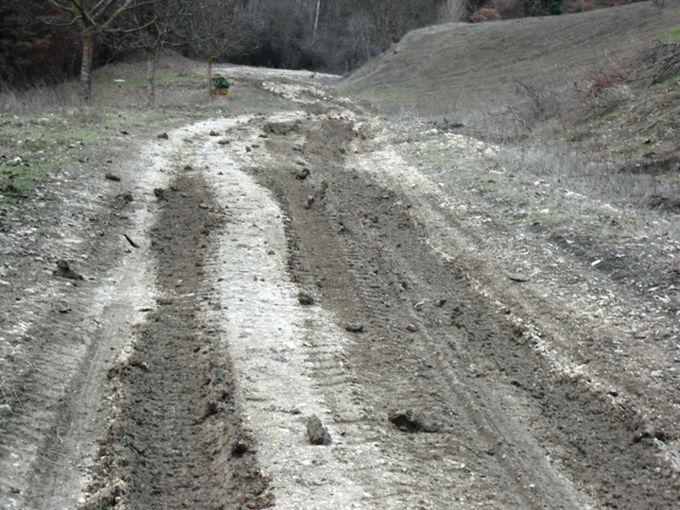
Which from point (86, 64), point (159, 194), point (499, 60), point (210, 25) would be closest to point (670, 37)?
point (499, 60)

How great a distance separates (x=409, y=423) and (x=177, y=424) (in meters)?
1.53

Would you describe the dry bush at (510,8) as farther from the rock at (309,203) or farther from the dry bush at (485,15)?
the rock at (309,203)

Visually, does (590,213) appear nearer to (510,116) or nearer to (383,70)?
(510,116)

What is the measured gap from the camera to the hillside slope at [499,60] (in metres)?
30.3

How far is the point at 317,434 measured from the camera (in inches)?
201

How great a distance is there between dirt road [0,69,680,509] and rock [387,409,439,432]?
0.5 inches

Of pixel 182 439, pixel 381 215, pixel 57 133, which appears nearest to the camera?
pixel 182 439

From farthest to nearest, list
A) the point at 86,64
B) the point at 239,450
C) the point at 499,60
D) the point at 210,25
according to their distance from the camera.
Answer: the point at 499,60, the point at 210,25, the point at 86,64, the point at 239,450

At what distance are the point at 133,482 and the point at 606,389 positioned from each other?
3470 millimetres

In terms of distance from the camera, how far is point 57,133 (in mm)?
14016

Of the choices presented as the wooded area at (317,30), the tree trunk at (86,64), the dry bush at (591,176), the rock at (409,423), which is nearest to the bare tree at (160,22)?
the tree trunk at (86,64)

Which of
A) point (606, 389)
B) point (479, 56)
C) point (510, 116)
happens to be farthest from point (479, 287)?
point (479, 56)

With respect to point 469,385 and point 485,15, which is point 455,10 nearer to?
point 485,15

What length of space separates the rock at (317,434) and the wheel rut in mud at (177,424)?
1.25 ft
